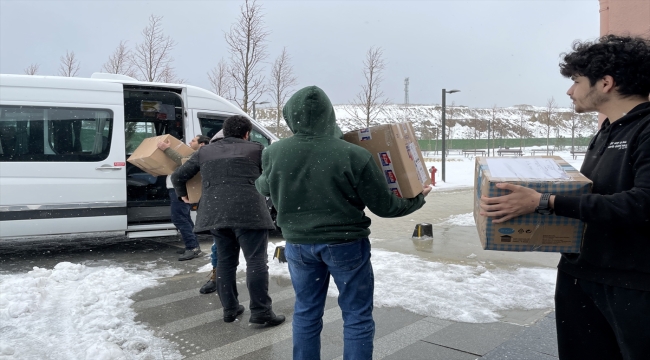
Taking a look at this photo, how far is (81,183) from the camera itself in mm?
6809

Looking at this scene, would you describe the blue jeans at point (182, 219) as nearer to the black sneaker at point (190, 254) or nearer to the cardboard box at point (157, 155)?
the black sneaker at point (190, 254)

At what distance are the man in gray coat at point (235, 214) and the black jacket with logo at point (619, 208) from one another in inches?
103

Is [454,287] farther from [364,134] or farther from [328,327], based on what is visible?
[364,134]

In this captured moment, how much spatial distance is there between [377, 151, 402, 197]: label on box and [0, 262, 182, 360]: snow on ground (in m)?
2.09

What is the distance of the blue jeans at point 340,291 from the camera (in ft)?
8.68

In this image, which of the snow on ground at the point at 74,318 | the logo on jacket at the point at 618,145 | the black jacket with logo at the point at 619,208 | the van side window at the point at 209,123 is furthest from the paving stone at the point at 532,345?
the van side window at the point at 209,123

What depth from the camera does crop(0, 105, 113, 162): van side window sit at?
654 cm

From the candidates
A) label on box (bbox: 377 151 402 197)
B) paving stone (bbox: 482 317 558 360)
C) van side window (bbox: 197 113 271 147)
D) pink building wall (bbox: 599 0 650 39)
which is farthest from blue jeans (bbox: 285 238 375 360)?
pink building wall (bbox: 599 0 650 39)

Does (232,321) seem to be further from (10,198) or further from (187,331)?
(10,198)

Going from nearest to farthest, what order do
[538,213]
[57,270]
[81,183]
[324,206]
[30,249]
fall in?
[538,213] < [324,206] < [57,270] < [81,183] < [30,249]

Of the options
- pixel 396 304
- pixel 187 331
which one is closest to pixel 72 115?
pixel 187 331

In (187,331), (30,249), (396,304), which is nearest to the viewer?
(187,331)

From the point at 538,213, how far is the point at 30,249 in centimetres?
798

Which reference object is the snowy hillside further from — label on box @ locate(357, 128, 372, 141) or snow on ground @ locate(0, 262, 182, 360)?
label on box @ locate(357, 128, 372, 141)
